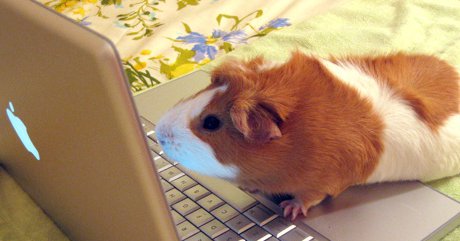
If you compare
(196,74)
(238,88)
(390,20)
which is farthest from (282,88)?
(390,20)

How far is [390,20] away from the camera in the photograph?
1031 millimetres

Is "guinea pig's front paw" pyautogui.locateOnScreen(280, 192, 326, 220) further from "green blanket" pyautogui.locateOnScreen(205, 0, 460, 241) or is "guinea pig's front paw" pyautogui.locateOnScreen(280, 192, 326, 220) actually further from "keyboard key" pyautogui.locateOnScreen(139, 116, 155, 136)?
"green blanket" pyautogui.locateOnScreen(205, 0, 460, 241)

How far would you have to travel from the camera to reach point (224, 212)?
1.96 ft

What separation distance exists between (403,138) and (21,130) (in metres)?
0.42

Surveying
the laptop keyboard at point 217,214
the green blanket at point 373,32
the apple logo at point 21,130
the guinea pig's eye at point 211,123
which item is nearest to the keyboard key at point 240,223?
the laptop keyboard at point 217,214

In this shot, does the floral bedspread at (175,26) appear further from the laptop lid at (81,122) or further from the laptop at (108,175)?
the laptop lid at (81,122)

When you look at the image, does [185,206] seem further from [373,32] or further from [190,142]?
[373,32]

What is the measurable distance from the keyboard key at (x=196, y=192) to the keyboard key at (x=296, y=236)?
12 centimetres

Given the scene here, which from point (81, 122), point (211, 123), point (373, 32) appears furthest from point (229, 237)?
point (373, 32)

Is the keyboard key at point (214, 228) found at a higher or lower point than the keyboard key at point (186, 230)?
lower

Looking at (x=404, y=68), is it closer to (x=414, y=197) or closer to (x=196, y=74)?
(x=414, y=197)

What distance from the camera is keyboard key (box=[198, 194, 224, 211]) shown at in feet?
2.00

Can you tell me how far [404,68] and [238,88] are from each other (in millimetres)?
222

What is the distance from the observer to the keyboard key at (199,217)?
59cm
